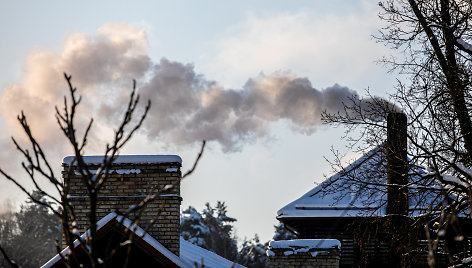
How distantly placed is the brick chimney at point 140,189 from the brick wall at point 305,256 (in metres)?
1.71

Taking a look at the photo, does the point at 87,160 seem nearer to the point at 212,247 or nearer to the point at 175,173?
the point at 175,173

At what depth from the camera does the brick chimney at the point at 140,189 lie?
1155cm

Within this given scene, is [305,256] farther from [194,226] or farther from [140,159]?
[194,226]

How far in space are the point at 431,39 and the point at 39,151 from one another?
9.33 m

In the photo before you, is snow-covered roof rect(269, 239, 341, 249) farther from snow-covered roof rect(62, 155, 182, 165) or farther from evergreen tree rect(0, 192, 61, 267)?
evergreen tree rect(0, 192, 61, 267)

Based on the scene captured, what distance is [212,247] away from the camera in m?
48.2

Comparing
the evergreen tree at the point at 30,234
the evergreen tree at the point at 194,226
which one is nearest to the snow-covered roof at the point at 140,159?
the evergreen tree at the point at 194,226

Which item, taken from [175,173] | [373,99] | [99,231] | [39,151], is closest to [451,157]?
[373,99]

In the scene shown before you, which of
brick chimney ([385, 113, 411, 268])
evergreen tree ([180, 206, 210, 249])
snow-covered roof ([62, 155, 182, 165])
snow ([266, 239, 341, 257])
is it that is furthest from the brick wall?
evergreen tree ([180, 206, 210, 249])

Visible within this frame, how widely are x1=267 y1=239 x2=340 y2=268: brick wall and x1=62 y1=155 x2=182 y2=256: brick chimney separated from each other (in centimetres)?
171

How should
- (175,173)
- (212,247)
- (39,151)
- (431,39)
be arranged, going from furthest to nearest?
(212,247) → (431,39) → (175,173) → (39,151)

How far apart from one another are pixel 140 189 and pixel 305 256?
2934 millimetres

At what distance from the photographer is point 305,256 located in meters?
11.8

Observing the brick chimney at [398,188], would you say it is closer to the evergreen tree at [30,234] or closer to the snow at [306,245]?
the snow at [306,245]
